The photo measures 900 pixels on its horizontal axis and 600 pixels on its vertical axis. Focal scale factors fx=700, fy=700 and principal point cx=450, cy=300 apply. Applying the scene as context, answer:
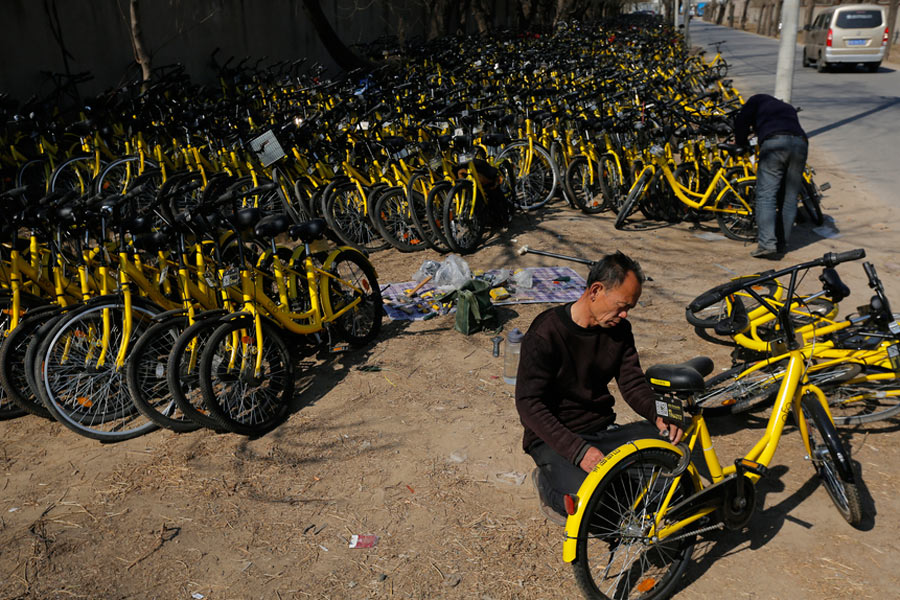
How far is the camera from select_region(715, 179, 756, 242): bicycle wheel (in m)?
6.98

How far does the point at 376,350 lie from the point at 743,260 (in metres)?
3.73

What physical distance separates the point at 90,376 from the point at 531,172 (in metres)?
5.63

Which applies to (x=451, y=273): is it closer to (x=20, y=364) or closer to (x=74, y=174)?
(x=20, y=364)

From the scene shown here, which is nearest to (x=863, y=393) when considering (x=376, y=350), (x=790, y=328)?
(x=790, y=328)

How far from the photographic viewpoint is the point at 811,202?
24.0 ft

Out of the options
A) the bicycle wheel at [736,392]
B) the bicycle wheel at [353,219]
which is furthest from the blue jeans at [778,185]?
the bicycle wheel at [353,219]

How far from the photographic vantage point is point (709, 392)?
3.88m

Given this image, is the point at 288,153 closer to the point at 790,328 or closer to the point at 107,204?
the point at 107,204

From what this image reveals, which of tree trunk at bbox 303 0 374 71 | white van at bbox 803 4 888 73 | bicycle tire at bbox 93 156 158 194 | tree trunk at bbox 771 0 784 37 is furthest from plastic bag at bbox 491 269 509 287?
tree trunk at bbox 771 0 784 37

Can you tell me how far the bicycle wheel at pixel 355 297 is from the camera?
489 cm

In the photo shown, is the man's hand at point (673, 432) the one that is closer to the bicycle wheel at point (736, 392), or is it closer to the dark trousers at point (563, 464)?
the dark trousers at point (563, 464)

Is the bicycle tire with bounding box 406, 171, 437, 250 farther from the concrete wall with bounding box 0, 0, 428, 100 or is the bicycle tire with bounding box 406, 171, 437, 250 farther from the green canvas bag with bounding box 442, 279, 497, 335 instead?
the concrete wall with bounding box 0, 0, 428, 100

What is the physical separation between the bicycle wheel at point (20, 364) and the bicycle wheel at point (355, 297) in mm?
1719

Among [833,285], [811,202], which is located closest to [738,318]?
[833,285]
